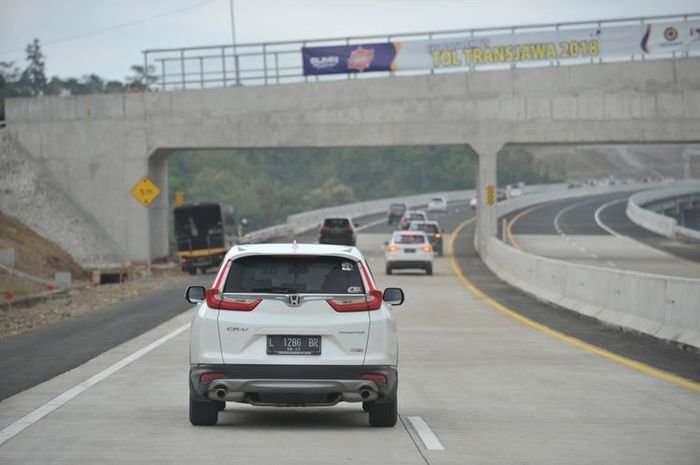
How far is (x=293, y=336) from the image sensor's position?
1075 centimetres

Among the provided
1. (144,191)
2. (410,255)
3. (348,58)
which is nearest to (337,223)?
(348,58)

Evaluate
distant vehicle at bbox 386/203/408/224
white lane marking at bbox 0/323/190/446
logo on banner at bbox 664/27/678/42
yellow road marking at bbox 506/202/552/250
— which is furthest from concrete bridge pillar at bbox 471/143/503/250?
distant vehicle at bbox 386/203/408/224

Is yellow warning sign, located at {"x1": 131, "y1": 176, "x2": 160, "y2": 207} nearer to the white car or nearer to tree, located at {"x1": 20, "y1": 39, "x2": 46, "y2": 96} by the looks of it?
the white car

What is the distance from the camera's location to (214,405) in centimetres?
1115

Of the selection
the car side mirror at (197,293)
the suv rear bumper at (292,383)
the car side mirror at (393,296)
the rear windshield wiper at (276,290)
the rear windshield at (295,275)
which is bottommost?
the suv rear bumper at (292,383)

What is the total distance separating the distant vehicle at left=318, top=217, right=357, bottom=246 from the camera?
63.3 metres

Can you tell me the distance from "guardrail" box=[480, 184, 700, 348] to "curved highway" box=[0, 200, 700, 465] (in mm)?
496

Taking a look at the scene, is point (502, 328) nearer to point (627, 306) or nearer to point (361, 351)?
point (627, 306)

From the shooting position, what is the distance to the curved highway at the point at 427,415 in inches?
388

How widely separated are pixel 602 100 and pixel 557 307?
26.9 meters

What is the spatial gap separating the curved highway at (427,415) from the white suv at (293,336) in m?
0.40

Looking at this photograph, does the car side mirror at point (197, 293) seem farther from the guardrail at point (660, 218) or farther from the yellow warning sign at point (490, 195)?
the guardrail at point (660, 218)

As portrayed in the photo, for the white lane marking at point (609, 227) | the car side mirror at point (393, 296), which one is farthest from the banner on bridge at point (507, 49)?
the car side mirror at point (393, 296)

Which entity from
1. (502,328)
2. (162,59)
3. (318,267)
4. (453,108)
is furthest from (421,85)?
(318,267)
